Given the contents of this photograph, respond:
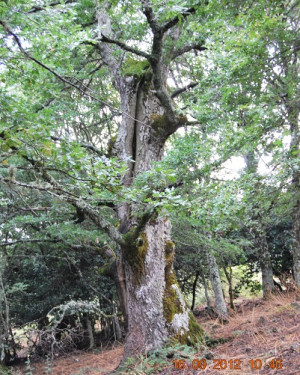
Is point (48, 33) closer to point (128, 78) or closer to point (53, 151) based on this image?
point (53, 151)

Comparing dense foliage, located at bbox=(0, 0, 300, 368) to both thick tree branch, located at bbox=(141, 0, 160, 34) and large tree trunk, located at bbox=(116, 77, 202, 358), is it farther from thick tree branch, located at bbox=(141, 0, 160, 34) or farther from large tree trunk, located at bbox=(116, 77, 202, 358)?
large tree trunk, located at bbox=(116, 77, 202, 358)

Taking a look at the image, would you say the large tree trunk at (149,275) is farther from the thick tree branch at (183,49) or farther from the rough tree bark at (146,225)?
the thick tree branch at (183,49)

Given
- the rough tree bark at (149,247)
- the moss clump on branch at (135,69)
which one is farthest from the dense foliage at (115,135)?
the rough tree bark at (149,247)

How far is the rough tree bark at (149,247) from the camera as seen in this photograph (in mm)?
4543

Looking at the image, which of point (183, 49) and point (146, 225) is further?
point (183, 49)

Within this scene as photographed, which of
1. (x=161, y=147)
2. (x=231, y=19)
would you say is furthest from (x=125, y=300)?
(x=231, y=19)

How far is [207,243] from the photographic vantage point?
7566 millimetres

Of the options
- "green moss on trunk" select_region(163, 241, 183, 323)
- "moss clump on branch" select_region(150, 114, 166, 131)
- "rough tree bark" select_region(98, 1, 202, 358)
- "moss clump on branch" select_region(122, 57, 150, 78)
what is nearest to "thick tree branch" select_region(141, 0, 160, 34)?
"rough tree bark" select_region(98, 1, 202, 358)
